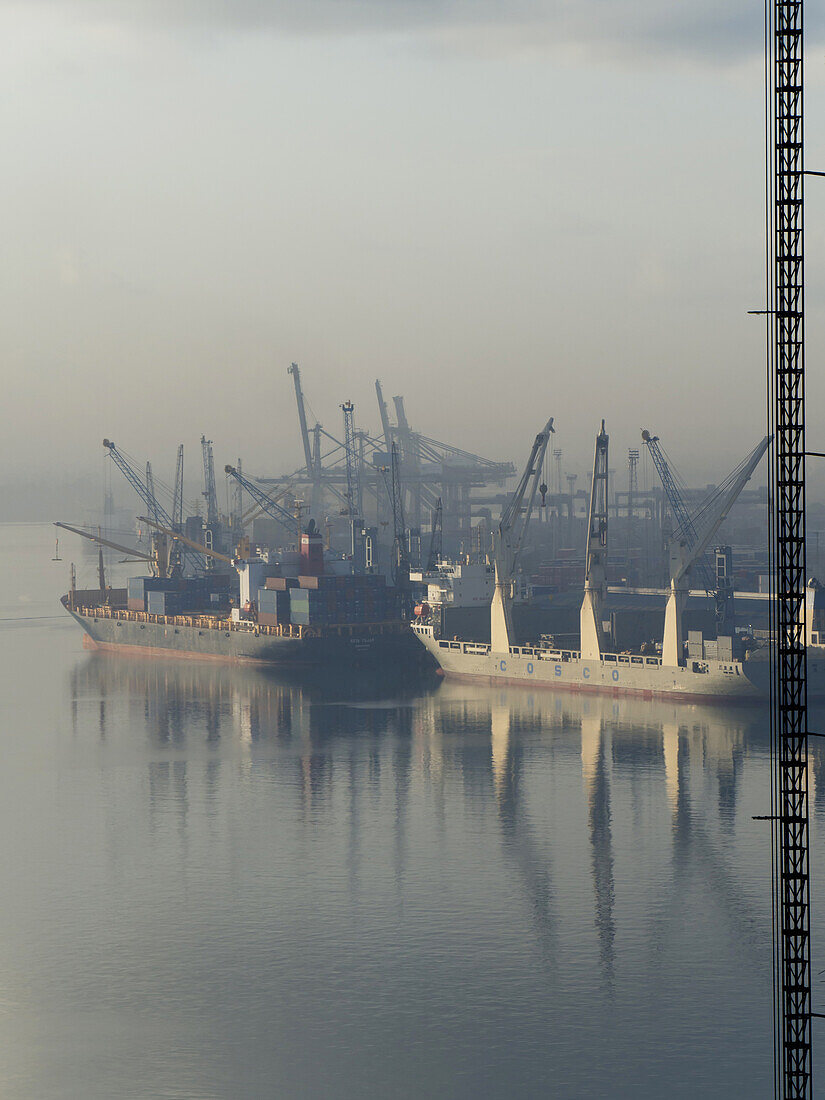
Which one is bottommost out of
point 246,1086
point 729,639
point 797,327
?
point 246,1086

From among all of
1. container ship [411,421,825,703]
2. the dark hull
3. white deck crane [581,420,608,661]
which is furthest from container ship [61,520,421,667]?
white deck crane [581,420,608,661]

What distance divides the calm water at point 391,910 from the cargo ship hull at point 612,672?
93.6 inches

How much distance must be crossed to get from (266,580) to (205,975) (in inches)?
2602

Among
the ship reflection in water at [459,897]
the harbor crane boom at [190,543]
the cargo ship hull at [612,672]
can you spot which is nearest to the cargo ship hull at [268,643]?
the cargo ship hull at [612,672]

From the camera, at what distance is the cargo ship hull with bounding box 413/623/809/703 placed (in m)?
70.1

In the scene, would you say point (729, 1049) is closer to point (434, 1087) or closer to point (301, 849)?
point (434, 1087)

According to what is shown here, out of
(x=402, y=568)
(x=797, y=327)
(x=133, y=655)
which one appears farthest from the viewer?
(x=133, y=655)

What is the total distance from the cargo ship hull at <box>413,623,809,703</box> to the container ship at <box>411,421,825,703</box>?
1.9 inches

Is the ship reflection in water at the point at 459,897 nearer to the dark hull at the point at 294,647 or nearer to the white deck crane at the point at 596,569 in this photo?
the white deck crane at the point at 596,569

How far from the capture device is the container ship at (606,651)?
7088cm

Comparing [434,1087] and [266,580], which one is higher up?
[266,580]

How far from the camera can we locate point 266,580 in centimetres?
10006

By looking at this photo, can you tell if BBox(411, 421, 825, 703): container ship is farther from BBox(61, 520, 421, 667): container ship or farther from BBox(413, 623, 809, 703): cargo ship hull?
BBox(61, 520, 421, 667): container ship

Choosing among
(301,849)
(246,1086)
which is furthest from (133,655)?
(246,1086)
